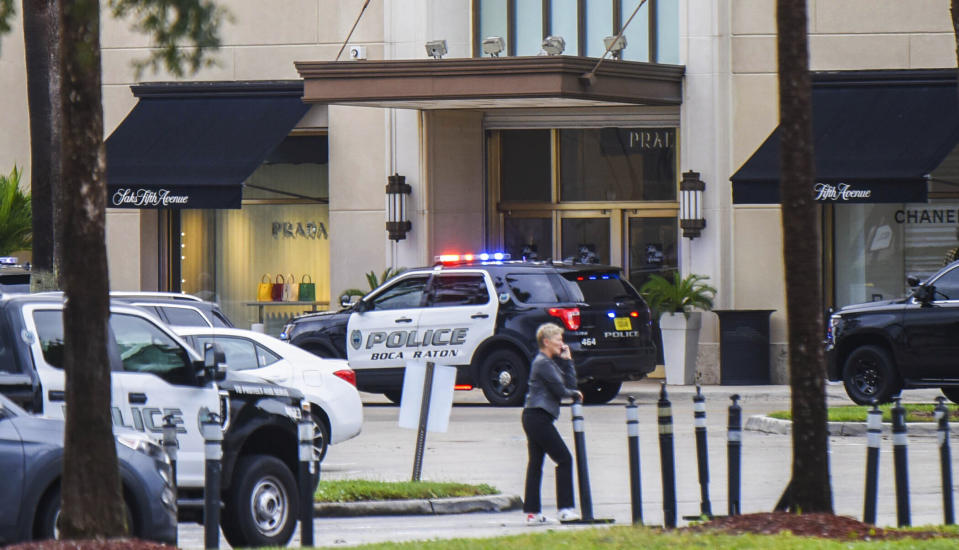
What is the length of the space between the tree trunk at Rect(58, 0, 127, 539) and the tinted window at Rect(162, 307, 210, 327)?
10.1 m

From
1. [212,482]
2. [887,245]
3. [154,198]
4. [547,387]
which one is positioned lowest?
[212,482]

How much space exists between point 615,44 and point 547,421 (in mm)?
14379

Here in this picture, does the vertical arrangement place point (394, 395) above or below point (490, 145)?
below

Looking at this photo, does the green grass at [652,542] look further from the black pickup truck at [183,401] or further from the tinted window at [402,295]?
the tinted window at [402,295]

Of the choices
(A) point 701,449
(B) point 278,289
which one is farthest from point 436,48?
(A) point 701,449

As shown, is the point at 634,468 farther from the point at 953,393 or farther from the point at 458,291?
the point at 953,393

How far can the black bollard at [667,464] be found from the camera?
455 inches

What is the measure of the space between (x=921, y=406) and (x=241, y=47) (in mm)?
13925

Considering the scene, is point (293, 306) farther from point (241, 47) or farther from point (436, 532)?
point (436, 532)

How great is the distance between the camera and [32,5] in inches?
762

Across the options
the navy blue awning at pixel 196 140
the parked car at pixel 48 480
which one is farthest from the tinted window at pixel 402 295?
Answer: the parked car at pixel 48 480

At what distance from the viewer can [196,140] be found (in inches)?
1094

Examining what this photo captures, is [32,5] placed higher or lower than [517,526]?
higher

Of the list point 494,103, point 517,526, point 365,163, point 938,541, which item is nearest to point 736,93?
point 494,103
